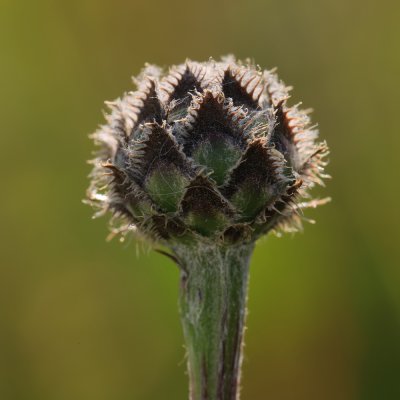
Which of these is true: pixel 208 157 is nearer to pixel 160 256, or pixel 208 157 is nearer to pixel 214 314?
pixel 214 314

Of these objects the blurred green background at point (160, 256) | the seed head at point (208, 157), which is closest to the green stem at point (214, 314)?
the seed head at point (208, 157)

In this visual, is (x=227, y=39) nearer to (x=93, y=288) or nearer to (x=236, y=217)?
(x=93, y=288)

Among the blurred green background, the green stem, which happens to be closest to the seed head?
the green stem

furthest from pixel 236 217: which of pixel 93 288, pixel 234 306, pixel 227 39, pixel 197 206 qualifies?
pixel 227 39

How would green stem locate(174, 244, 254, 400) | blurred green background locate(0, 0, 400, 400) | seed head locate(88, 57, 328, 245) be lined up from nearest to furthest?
seed head locate(88, 57, 328, 245)
green stem locate(174, 244, 254, 400)
blurred green background locate(0, 0, 400, 400)

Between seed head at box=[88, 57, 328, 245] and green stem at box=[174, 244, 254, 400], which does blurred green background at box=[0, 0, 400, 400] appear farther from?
seed head at box=[88, 57, 328, 245]
